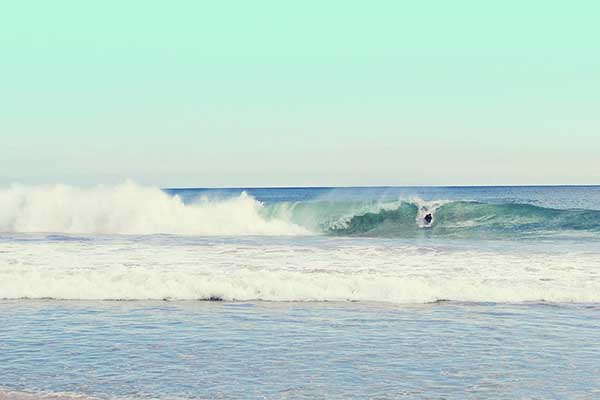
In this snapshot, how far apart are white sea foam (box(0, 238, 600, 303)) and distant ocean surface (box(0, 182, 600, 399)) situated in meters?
0.04

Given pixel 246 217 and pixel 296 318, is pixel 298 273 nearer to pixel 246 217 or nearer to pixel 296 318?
pixel 296 318

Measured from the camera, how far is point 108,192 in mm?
30516

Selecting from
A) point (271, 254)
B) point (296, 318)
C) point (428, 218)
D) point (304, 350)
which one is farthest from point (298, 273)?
point (428, 218)

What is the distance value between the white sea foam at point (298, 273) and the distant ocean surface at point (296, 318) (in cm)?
4

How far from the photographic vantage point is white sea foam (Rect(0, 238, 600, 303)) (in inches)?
477

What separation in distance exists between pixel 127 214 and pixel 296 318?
1920cm

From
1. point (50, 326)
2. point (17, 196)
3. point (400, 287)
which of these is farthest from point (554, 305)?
point (17, 196)

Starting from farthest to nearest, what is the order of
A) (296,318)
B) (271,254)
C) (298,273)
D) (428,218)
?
(428,218) → (271,254) → (298,273) → (296,318)

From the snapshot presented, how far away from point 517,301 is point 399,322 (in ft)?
8.97

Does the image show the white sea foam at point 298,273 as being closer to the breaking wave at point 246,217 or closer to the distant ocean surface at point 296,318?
the distant ocean surface at point 296,318

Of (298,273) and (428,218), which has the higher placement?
(428,218)

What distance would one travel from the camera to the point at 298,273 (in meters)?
13.7

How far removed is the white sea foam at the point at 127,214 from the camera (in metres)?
27.6

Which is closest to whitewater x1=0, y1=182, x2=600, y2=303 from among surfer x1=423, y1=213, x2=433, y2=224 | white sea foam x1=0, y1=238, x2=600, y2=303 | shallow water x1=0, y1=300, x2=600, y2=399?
white sea foam x1=0, y1=238, x2=600, y2=303
